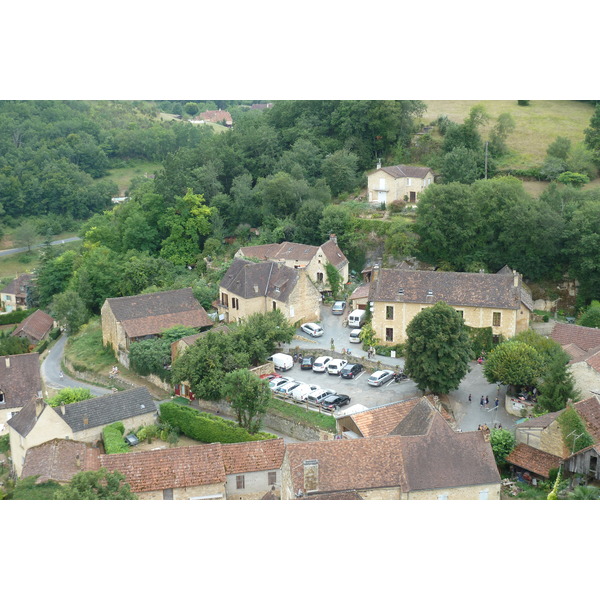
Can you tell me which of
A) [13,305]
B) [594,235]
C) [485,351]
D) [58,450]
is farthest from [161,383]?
[13,305]

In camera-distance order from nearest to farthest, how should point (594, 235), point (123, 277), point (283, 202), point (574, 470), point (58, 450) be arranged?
point (574, 470) → point (58, 450) → point (594, 235) → point (123, 277) → point (283, 202)

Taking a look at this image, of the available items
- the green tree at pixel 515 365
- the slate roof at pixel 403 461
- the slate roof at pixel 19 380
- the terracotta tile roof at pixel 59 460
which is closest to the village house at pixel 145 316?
the slate roof at pixel 19 380

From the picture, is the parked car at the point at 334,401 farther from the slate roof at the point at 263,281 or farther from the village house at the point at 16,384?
the village house at the point at 16,384

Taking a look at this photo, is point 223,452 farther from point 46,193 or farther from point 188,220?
point 46,193

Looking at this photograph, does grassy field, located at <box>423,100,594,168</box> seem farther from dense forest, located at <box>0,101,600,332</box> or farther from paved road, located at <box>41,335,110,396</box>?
paved road, located at <box>41,335,110,396</box>

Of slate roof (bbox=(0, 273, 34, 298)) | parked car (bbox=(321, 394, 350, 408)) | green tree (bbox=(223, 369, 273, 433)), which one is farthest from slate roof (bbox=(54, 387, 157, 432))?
slate roof (bbox=(0, 273, 34, 298))

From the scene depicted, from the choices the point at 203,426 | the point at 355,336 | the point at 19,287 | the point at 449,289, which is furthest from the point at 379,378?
the point at 19,287

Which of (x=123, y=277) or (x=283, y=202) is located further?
(x=283, y=202)
